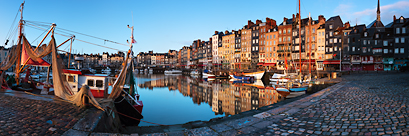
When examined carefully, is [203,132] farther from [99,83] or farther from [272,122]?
[99,83]

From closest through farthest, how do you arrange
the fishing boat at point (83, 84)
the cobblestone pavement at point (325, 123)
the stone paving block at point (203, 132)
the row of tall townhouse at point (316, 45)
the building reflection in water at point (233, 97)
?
the cobblestone pavement at point (325, 123), the stone paving block at point (203, 132), the fishing boat at point (83, 84), the building reflection in water at point (233, 97), the row of tall townhouse at point (316, 45)

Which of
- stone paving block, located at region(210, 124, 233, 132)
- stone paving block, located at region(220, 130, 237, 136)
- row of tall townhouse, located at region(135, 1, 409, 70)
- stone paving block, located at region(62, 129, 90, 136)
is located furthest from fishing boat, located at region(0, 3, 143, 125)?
row of tall townhouse, located at region(135, 1, 409, 70)

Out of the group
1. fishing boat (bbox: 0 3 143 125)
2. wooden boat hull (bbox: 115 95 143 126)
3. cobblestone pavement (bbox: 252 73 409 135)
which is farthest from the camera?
wooden boat hull (bbox: 115 95 143 126)

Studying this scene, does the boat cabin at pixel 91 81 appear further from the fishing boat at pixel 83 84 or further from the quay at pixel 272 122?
the quay at pixel 272 122

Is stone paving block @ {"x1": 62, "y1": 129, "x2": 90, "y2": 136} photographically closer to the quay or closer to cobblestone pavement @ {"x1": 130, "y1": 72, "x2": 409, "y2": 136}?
the quay

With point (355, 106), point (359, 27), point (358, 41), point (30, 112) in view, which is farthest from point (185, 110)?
point (359, 27)

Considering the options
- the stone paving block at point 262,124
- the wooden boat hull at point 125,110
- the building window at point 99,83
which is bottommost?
the wooden boat hull at point 125,110

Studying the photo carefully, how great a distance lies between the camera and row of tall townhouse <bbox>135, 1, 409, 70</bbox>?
52.5 m

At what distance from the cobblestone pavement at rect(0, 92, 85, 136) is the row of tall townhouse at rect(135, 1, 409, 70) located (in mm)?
31076

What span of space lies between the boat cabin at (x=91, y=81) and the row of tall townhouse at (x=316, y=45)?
28080 mm

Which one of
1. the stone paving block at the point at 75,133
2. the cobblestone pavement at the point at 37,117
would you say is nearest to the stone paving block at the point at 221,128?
the stone paving block at the point at 75,133

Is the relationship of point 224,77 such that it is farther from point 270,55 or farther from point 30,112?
point 30,112

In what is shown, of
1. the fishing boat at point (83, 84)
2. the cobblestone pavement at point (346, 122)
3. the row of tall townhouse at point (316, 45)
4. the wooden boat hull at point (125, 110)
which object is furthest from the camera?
the row of tall townhouse at point (316, 45)

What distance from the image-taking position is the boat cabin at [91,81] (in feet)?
44.4
